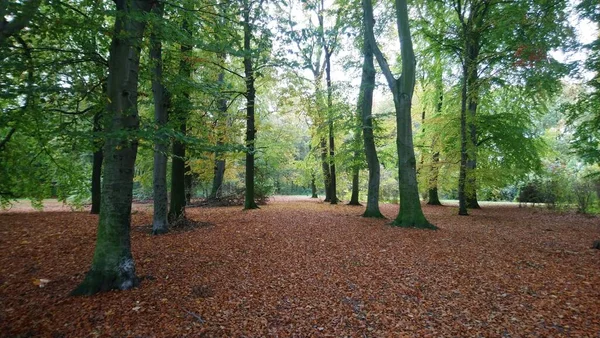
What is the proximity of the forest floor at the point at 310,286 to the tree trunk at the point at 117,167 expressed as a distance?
0.27 meters

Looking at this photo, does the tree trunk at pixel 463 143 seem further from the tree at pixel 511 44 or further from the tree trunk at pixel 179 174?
the tree trunk at pixel 179 174

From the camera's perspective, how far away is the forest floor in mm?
2893

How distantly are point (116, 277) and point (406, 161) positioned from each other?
699 centimetres

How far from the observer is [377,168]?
9.98 metres

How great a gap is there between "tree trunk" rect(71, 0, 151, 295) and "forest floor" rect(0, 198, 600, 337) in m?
0.27

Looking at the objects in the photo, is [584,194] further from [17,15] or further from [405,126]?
[17,15]

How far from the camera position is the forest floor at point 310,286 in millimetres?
2893

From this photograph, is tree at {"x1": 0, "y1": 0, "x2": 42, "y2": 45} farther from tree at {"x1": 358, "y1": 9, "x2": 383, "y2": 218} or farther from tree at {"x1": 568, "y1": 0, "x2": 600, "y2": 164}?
tree at {"x1": 568, "y1": 0, "x2": 600, "y2": 164}

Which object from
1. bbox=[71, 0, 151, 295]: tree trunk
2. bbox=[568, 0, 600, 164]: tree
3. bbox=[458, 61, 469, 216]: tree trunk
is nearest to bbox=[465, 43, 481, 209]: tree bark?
bbox=[458, 61, 469, 216]: tree trunk

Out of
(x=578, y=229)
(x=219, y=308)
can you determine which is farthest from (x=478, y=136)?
(x=219, y=308)

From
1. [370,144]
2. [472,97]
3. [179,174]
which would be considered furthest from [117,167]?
[472,97]

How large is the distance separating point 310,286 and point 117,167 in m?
2.93

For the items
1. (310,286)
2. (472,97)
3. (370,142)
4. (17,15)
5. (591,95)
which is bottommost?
(310,286)

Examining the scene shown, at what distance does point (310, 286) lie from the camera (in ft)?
12.7
